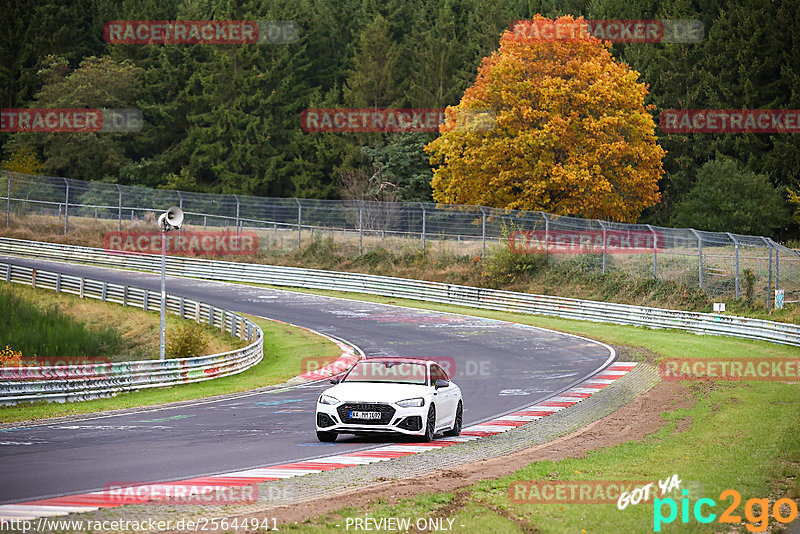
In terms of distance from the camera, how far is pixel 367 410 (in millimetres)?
16641

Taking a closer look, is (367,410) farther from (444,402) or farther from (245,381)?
(245,381)

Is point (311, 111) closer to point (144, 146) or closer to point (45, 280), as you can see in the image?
point (144, 146)

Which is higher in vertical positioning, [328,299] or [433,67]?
[433,67]

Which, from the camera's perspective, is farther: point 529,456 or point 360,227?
point 360,227

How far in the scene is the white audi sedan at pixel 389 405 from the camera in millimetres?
16625

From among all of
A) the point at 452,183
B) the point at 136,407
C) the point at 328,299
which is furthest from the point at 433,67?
the point at 136,407

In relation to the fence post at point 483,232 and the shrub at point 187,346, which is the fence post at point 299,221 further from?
the shrub at point 187,346

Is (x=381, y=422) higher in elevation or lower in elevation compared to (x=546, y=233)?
lower

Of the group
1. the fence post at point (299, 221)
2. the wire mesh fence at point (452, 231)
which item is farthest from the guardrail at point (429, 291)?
the fence post at point (299, 221)

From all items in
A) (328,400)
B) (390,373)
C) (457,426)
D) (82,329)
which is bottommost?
(82,329)

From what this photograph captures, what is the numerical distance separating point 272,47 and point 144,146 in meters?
13.7

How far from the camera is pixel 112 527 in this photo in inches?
388

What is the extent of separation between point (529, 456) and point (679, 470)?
238 centimetres

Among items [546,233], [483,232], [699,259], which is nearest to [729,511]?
[699,259]
